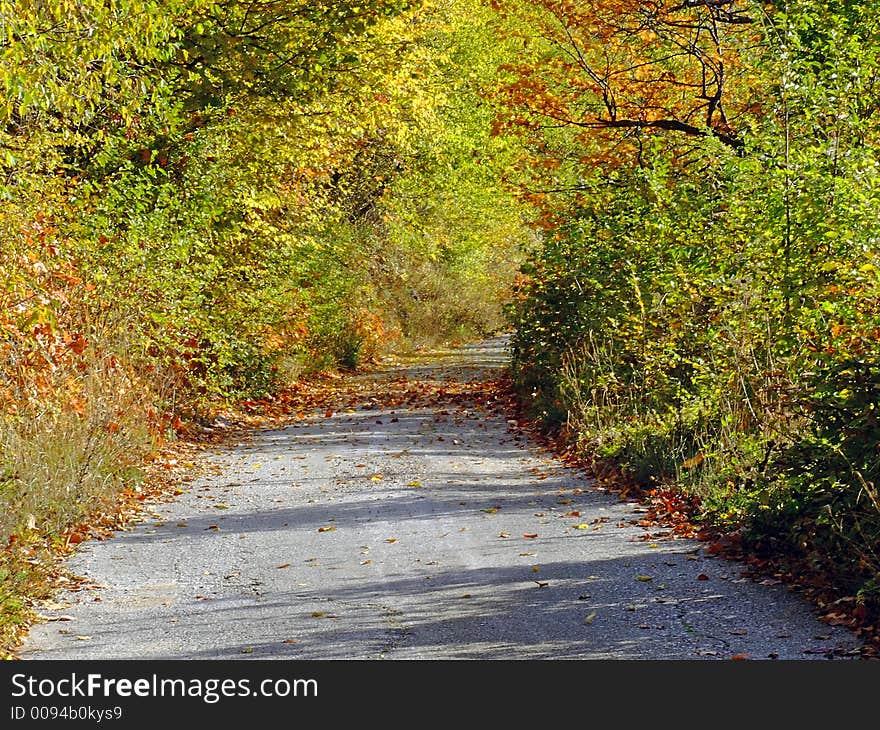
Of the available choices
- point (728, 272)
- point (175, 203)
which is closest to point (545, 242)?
point (175, 203)

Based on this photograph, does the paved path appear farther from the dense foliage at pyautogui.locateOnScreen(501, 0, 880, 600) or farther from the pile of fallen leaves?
the dense foliage at pyautogui.locateOnScreen(501, 0, 880, 600)

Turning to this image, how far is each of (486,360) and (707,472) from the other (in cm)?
2100

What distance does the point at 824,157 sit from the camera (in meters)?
9.15

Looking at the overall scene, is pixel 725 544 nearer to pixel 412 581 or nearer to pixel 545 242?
pixel 412 581

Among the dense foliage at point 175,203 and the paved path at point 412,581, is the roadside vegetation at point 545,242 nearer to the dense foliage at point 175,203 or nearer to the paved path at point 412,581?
the dense foliage at point 175,203

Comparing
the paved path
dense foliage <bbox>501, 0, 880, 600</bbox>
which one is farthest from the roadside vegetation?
the paved path

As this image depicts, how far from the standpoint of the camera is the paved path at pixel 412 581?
6723mm

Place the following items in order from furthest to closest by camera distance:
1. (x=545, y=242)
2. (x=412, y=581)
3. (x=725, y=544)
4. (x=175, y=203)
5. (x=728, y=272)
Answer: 1. (x=545, y=242)
2. (x=175, y=203)
3. (x=728, y=272)
4. (x=725, y=544)
5. (x=412, y=581)

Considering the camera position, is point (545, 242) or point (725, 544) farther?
point (545, 242)

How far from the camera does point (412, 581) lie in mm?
8258

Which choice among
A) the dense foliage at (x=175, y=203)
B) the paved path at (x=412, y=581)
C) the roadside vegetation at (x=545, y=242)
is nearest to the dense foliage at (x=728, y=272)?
the roadside vegetation at (x=545, y=242)

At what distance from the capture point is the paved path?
6.72 m

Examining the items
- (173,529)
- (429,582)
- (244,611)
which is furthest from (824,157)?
(173,529)

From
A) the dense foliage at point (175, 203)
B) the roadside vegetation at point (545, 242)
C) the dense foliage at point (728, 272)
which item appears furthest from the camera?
the dense foliage at point (175, 203)
